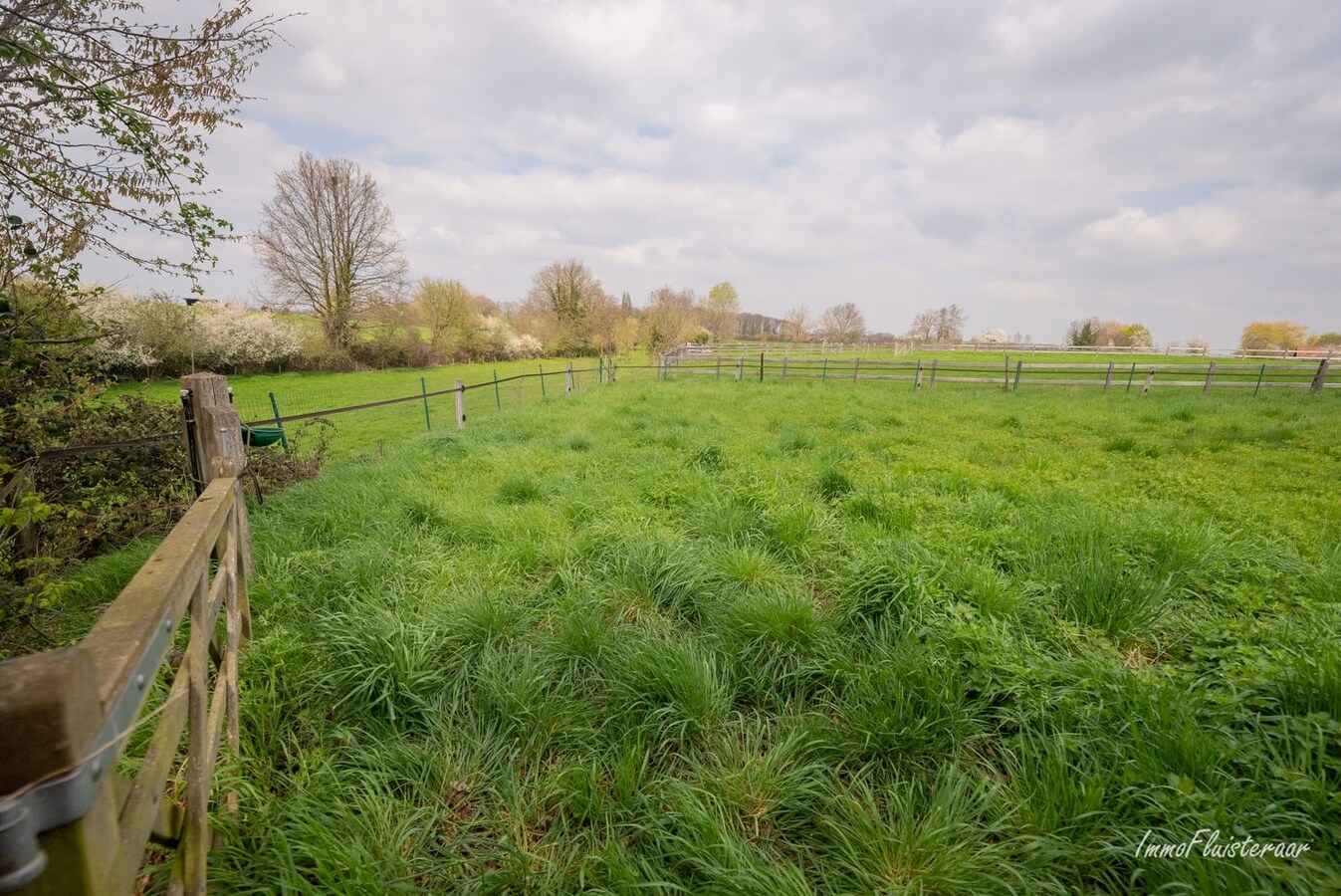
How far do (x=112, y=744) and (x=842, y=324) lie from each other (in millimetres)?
72767

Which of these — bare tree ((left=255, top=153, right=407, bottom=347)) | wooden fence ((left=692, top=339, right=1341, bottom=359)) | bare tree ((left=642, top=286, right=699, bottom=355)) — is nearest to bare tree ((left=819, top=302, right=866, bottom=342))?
wooden fence ((left=692, top=339, right=1341, bottom=359))

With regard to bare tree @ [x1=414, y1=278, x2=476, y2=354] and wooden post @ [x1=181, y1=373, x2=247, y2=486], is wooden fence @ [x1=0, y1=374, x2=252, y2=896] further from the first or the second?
bare tree @ [x1=414, y1=278, x2=476, y2=354]

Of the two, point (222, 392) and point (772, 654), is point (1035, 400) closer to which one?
point (772, 654)

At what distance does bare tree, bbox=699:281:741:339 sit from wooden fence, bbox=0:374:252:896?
68354mm

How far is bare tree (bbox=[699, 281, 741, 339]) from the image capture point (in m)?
68.7

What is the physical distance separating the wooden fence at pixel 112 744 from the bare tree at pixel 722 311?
68354 mm

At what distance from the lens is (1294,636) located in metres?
2.40

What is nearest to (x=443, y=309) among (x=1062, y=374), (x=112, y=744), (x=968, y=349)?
(x=1062, y=374)

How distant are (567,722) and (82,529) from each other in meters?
4.96

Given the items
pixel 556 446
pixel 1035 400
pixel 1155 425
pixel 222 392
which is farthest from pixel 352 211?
pixel 1155 425

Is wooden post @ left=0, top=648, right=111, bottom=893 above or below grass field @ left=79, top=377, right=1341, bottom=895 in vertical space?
above

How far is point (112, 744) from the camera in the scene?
0.87 meters

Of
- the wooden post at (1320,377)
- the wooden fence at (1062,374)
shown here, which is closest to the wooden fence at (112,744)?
the wooden fence at (1062,374)

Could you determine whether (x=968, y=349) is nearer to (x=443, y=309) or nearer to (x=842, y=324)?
(x=842, y=324)
